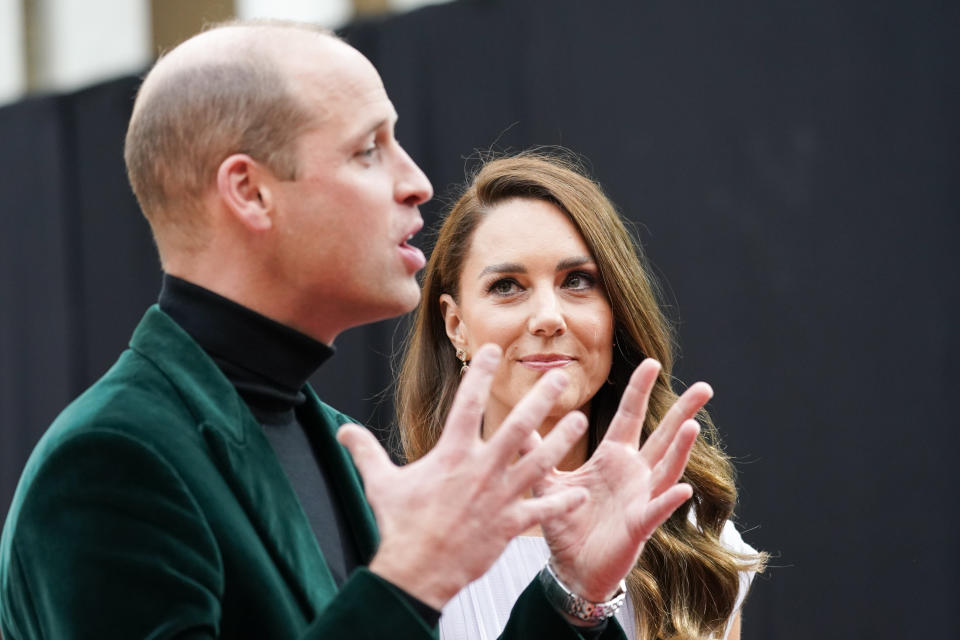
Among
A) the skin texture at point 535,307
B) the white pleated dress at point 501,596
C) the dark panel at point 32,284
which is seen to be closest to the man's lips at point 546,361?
the skin texture at point 535,307

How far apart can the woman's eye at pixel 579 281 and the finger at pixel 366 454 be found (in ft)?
4.78

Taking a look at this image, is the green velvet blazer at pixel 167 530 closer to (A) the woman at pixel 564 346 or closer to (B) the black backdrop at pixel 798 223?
(A) the woman at pixel 564 346

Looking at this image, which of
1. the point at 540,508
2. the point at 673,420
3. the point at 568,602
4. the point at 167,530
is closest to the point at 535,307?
the point at 673,420

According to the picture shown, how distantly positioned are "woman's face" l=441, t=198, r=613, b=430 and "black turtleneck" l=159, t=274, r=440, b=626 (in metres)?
1.05

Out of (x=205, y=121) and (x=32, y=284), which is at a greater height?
(x=205, y=121)

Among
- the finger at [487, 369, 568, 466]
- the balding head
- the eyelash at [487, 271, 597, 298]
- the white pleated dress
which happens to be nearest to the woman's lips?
the eyelash at [487, 271, 597, 298]

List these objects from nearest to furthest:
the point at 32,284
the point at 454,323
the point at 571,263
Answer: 1. the point at 571,263
2. the point at 454,323
3. the point at 32,284

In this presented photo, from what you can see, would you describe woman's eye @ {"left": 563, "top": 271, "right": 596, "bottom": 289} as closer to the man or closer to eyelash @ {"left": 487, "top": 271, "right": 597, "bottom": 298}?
eyelash @ {"left": 487, "top": 271, "right": 597, "bottom": 298}

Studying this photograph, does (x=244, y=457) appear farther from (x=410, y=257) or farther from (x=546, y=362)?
(x=546, y=362)

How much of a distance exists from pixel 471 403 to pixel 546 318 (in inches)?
52.2

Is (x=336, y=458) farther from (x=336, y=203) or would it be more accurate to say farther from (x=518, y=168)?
(x=518, y=168)

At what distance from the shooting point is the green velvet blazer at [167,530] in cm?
118

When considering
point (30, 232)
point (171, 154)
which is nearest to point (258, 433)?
point (171, 154)

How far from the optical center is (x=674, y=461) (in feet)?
5.10
